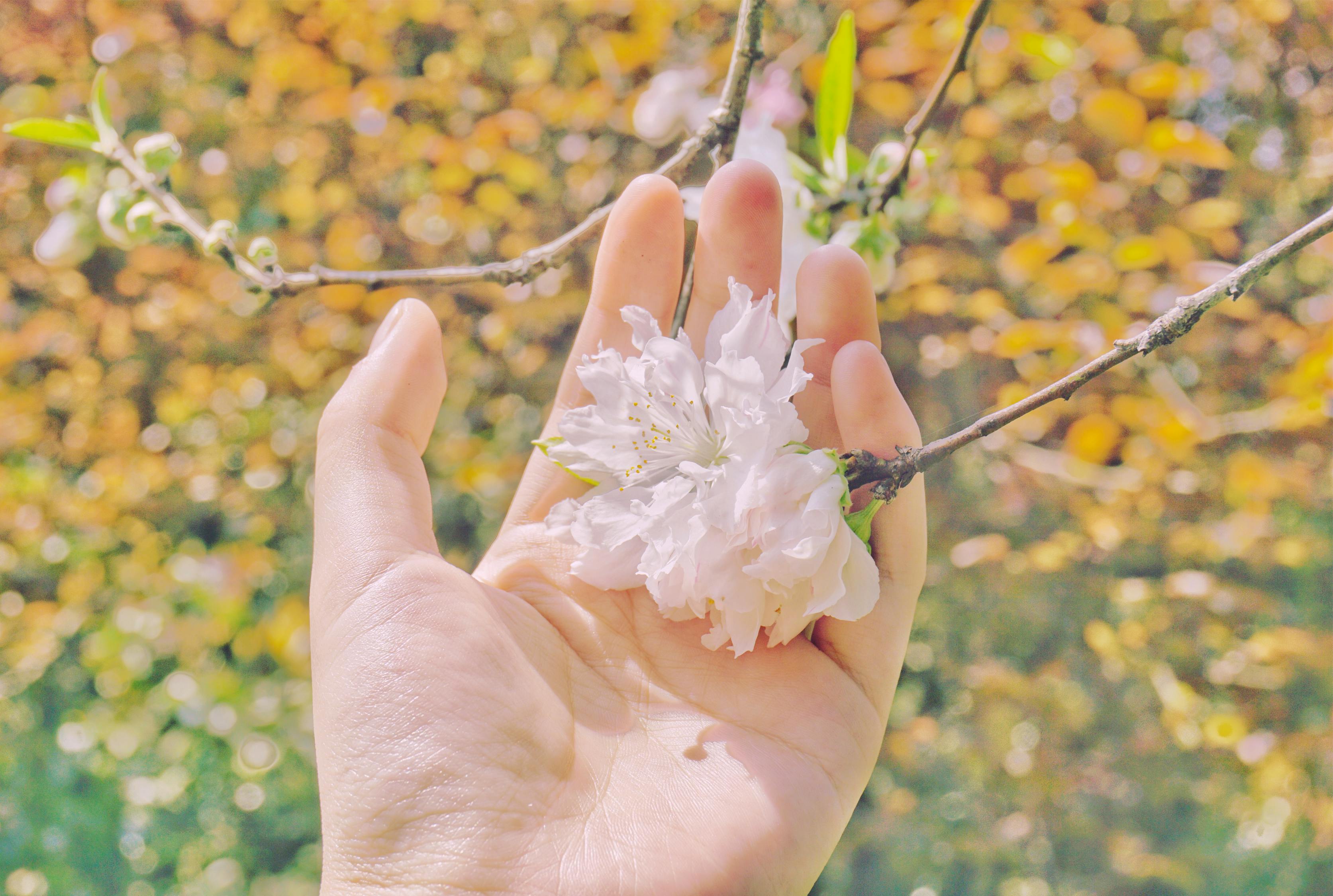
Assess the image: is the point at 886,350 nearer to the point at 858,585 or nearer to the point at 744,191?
the point at 744,191

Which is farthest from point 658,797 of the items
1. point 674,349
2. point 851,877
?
point 851,877

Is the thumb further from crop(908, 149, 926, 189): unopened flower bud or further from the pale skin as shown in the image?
crop(908, 149, 926, 189): unopened flower bud

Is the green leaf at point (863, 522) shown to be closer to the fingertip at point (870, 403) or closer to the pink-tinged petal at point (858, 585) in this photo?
the pink-tinged petal at point (858, 585)

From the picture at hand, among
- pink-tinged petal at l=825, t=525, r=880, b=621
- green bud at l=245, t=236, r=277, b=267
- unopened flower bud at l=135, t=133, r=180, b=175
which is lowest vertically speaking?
pink-tinged petal at l=825, t=525, r=880, b=621

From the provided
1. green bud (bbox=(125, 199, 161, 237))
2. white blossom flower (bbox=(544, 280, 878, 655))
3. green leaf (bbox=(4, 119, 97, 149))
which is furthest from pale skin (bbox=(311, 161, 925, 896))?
green leaf (bbox=(4, 119, 97, 149))

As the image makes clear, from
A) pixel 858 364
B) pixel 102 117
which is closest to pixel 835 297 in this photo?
pixel 858 364

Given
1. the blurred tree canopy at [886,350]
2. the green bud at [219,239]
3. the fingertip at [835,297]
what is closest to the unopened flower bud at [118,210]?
the green bud at [219,239]

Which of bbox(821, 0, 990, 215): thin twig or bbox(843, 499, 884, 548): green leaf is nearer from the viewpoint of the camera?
bbox(843, 499, 884, 548): green leaf
